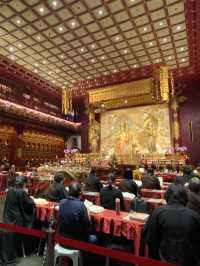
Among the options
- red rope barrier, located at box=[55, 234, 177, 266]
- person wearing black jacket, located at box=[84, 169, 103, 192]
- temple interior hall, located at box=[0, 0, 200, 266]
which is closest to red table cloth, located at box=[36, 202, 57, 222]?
temple interior hall, located at box=[0, 0, 200, 266]

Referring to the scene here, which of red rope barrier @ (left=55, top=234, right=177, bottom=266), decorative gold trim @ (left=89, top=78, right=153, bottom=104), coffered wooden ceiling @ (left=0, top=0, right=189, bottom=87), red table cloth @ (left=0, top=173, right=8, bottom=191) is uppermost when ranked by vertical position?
coffered wooden ceiling @ (left=0, top=0, right=189, bottom=87)

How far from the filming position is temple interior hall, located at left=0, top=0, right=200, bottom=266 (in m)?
2.78

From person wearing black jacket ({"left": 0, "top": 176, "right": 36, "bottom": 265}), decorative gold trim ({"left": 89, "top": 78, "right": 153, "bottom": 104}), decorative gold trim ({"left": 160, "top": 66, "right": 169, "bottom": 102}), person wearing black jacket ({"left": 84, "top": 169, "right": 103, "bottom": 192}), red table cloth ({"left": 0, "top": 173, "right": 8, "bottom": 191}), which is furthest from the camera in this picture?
decorative gold trim ({"left": 89, "top": 78, "right": 153, "bottom": 104})

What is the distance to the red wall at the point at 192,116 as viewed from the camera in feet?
54.2

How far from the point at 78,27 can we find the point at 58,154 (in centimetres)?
1253

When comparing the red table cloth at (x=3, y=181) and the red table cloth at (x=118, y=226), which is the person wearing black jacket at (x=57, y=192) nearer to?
the red table cloth at (x=118, y=226)

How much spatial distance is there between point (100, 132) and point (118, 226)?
1685 centimetres

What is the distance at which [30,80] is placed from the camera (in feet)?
53.2

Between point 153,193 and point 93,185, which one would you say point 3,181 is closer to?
point 93,185

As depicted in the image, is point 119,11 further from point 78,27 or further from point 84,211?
point 84,211

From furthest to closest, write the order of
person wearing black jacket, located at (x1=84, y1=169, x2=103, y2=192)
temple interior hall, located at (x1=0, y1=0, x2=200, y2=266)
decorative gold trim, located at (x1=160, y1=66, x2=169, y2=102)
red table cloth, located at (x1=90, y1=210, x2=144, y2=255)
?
decorative gold trim, located at (x1=160, y1=66, x2=169, y2=102), person wearing black jacket, located at (x1=84, y1=169, x2=103, y2=192), red table cloth, located at (x1=90, y1=210, x2=144, y2=255), temple interior hall, located at (x1=0, y1=0, x2=200, y2=266)

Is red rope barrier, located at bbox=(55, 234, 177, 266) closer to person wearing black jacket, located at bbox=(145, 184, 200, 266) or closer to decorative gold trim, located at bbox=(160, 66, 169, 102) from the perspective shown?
person wearing black jacket, located at bbox=(145, 184, 200, 266)

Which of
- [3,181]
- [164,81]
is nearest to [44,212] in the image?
[3,181]

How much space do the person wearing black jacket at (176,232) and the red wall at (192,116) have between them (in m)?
15.4
